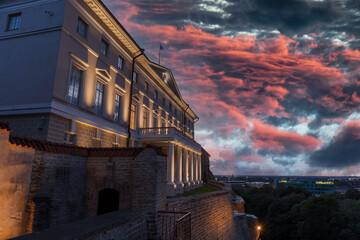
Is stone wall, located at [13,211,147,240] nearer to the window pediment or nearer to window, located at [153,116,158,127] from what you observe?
the window pediment

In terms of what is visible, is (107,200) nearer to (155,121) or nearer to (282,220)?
(155,121)

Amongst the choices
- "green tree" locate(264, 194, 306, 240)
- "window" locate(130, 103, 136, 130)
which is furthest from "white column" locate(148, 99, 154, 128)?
"green tree" locate(264, 194, 306, 240)

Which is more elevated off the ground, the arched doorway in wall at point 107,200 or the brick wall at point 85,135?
the brick wall at point 85,135

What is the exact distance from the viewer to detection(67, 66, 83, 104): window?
15070mm

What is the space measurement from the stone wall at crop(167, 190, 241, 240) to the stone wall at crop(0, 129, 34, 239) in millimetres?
5792

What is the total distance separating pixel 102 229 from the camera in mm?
6219

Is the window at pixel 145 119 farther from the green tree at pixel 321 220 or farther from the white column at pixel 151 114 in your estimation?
the green tree at pixel 321 220

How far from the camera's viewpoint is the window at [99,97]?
1778 cm

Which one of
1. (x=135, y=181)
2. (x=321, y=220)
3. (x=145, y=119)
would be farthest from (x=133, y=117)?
(x=321, y=220)

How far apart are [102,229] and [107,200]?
14.6 ft

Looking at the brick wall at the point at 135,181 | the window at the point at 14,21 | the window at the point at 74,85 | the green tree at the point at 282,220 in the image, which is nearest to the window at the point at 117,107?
the window at the point at 74,85

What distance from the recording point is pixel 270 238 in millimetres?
50938

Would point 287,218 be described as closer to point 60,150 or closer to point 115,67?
point 115,67

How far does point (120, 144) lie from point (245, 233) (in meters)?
22.1
